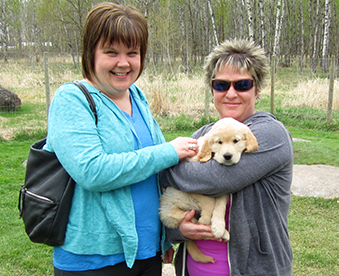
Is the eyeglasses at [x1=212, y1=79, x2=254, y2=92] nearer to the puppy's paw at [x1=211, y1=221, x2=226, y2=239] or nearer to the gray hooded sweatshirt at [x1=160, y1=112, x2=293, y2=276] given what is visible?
the gray hooded sweatshirt at [x1=160, y1=112, x2=293, y2=276]

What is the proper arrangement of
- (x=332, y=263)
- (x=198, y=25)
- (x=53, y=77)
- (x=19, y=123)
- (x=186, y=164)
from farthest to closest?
(x=198, y=25), (x=53, y=77), (x=19, y=123), (x=332, y=263), (x=186, y=164)

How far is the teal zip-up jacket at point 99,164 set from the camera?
68.2 inches

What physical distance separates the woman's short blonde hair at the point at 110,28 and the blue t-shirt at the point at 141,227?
476mm

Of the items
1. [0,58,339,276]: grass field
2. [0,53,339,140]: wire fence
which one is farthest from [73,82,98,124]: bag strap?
[0,53,339,140]: wire fence

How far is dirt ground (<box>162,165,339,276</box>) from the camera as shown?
19.5ft

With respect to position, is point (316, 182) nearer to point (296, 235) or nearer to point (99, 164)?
point (296, 235)

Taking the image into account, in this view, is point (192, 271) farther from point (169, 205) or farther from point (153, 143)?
point (153, 143)

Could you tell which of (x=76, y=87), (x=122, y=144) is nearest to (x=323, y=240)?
(x=122, y=144)

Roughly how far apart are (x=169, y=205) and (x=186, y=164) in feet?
1.10

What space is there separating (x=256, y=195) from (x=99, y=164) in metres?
0.97

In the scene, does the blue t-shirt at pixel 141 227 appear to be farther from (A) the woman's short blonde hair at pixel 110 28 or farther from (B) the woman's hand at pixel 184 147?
(A) the woman's short blonde hair at pixel 110 28

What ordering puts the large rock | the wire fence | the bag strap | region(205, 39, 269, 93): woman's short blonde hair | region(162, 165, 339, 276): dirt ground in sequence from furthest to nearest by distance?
the large rock → the wire fence → region(162, 165, 339, 276): dirt ground → region(205, 39, 269, 93): woman's short blonde hair → the bag strap

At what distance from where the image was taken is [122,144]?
6.26 feet

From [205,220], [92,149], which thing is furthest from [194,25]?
[92,149]
